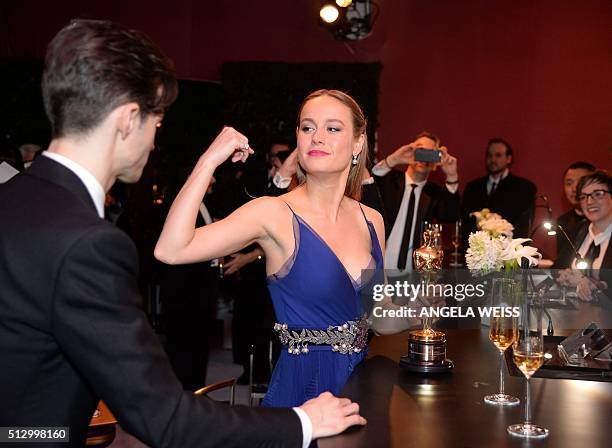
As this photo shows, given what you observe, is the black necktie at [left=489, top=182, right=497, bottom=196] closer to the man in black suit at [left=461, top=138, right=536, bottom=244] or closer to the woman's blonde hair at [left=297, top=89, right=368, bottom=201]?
the man in black suit at [left=461, top=138, right=536, bottom=244]

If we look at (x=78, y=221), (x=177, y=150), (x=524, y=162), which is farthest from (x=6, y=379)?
(x=524, y=162)

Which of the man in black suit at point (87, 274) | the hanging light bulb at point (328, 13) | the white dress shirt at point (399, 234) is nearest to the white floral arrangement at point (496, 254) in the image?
the man in black suit at point (87, 274)

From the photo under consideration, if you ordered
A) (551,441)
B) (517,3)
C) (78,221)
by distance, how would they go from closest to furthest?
(78,221) < (551,441) < (517,3)

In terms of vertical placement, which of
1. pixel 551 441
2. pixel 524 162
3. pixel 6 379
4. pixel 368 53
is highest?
pixel 368 53

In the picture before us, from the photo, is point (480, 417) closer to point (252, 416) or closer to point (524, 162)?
point (252, 416)

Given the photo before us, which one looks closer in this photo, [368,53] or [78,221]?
[78,221]

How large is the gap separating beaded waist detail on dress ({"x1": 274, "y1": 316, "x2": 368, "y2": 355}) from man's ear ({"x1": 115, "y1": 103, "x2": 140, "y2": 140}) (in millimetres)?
1401

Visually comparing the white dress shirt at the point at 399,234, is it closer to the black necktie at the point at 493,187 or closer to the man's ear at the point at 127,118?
the black necktie at the point at 493,187

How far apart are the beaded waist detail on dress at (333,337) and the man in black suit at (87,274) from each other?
1.14m

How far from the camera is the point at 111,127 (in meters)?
1.50

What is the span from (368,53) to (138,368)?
8344 millimetres

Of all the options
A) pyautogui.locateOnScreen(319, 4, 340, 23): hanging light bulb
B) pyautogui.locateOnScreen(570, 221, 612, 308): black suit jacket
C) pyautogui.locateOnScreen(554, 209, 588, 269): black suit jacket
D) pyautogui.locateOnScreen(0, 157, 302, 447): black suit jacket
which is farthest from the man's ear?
pyautogui.locateOnScreen(319, 4, 340, 23): hanging light bulb

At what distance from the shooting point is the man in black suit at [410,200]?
19.2 feet

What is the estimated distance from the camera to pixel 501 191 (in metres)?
8.20
